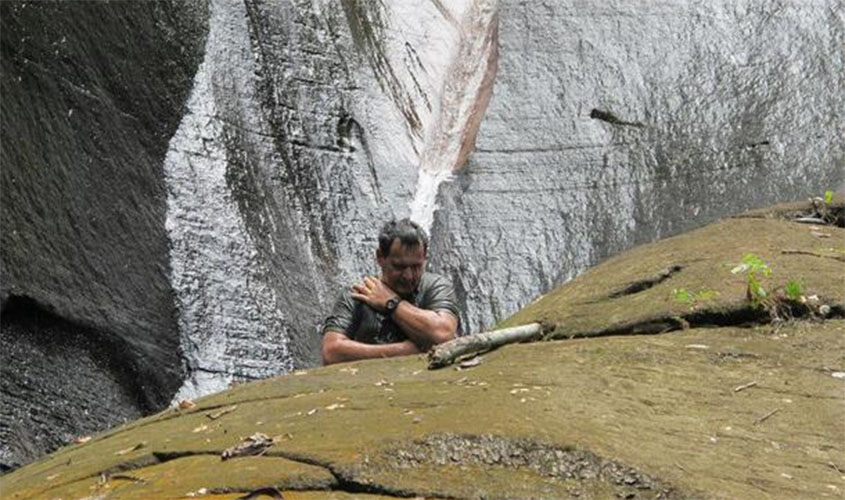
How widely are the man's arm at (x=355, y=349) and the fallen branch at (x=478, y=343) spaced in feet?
2.66

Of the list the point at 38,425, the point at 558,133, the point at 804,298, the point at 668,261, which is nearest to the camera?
the point at 804,298

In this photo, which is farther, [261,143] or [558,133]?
[558,133]

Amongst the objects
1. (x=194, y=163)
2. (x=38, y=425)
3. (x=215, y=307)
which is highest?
(x=194, y=163)

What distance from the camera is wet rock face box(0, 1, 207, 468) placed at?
8.94m

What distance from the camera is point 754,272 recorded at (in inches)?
246

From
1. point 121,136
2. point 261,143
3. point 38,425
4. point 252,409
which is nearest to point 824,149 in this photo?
point 261,143

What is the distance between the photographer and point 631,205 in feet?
38.0

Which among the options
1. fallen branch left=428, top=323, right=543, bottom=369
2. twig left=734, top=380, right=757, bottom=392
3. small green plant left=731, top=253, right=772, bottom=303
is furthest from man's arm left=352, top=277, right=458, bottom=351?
twig left=734, top=380, right=757, bottom=392

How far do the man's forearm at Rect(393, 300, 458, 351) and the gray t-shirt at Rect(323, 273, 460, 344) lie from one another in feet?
0.38

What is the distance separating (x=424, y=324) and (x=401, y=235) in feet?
1.80

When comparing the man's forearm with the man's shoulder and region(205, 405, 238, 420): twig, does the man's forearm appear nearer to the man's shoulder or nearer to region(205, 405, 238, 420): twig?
the man's shoulder

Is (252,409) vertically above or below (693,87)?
below

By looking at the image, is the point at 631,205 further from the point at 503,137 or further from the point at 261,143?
the point at 261,143

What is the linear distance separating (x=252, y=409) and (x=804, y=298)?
8.09ft
